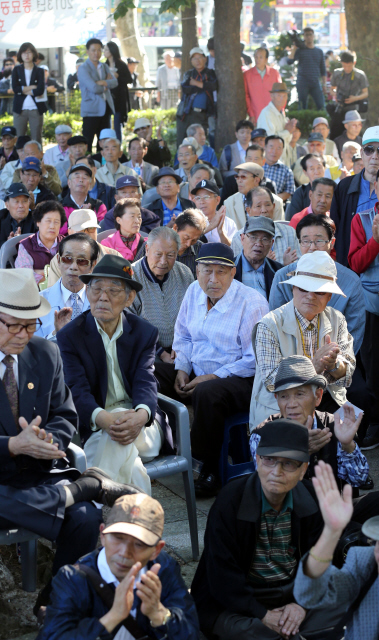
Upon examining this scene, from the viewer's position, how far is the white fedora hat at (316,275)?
4598 mm

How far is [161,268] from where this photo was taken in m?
5.79

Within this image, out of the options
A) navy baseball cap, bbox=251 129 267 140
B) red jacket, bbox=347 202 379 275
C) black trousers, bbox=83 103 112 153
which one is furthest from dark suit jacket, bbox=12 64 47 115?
red jacket, bbox=347 202 379 275

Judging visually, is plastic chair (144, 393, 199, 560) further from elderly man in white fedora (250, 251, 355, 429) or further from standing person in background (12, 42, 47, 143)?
standing person in background (12, 42, 47, 143)

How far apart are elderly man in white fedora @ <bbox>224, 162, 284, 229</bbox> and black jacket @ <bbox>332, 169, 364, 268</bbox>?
1.25 metres

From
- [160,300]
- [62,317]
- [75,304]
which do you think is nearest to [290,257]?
[160,300]

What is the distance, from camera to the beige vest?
4.50 metres

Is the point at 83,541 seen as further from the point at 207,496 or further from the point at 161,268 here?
the point at 161,268

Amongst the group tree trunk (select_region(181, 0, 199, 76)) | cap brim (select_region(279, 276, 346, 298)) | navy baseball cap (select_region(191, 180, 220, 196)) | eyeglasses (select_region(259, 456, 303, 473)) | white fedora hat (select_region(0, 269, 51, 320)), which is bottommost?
eyeglasses (select_region(259, 456, 303, 473))

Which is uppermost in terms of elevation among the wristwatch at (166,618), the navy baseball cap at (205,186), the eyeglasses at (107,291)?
the navy baseball cap at (205,186)

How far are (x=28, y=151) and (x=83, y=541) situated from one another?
7771 millimetres

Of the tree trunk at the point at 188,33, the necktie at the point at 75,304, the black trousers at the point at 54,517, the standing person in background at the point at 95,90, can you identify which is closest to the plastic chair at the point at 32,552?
the black trousers at the point at 54,517

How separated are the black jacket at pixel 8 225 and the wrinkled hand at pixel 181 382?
3183mm

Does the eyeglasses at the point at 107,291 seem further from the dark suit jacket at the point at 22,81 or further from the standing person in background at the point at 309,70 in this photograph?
the standing person in background at the point at 309,70

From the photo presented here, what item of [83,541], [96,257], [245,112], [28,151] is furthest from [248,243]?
[245,112]
